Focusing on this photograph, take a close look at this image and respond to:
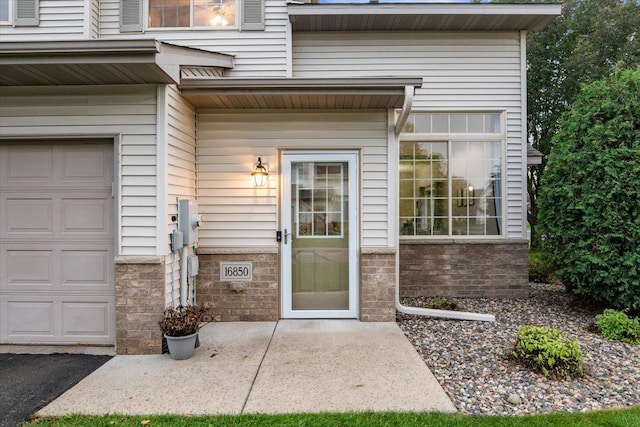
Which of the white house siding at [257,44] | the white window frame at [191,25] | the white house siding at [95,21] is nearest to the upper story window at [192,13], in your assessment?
the white window frame at [191,25]

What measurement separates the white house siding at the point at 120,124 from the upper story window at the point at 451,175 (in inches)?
154

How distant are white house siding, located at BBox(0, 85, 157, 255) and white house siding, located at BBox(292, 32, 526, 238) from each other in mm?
2831

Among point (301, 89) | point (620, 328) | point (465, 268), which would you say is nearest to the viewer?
point (301, 89)

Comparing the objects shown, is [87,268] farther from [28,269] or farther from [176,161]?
[176,161]

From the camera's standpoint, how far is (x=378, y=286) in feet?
14.3

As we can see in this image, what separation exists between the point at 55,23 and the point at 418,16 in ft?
17.8

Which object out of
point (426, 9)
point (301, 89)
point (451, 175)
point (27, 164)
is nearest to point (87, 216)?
point (27, 164)

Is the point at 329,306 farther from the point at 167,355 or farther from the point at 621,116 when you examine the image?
the point at 621,116

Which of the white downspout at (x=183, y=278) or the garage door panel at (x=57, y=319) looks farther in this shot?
the white downspout at (x=183, y=278)

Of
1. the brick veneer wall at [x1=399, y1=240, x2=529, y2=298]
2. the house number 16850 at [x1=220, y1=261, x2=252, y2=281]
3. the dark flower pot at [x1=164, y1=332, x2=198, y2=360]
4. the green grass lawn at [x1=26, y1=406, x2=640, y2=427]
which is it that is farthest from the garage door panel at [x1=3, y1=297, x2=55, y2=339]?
the brick veneer wall at [x1=399, y1=240, x2=529, y2=298]

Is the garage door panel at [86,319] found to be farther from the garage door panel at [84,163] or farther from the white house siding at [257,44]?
the white house siding at [257,44]

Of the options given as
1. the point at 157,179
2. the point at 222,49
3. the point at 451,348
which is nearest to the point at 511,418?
the point at 451,348

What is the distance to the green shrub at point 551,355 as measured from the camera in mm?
3000

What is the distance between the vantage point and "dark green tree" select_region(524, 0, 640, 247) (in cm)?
924
